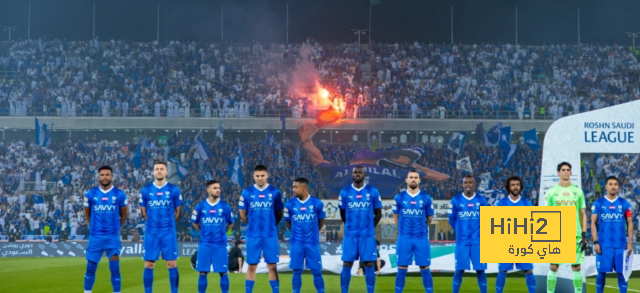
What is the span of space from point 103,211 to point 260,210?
282 cm

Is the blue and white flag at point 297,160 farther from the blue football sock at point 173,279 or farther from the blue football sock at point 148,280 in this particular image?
the blue football sock at point 148,280

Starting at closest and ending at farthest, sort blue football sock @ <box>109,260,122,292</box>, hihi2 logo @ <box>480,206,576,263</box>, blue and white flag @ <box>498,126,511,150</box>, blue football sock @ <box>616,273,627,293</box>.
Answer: hihi2 logo @ <box>480,206,576,263</box> < blue football sock @ <box>109,260,122,292</box> < blue football sock @ <box>616,273,627,293</box> < blue and white flag @ <box>498,126,511,150</box>

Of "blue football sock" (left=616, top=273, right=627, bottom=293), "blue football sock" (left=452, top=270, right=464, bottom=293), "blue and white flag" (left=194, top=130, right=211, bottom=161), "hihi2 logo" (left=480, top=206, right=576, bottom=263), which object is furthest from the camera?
"blue and white flag" (left=194, top=130, right=211, bottom=161)

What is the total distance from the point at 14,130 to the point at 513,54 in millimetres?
33346

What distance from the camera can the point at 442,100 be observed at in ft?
150

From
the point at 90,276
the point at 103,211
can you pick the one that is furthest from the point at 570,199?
the point at 90,276

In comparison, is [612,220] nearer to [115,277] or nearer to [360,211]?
[360,211]

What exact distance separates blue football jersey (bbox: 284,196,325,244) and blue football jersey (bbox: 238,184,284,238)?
0.30 m

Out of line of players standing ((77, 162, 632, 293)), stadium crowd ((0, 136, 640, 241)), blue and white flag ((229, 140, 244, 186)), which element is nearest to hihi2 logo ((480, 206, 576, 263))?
line of players standing ((77, 162, 632, 293))

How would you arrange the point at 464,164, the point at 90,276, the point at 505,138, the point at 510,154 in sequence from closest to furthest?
the point at 90,276 < the point at 510,154 < the point at 464,164 < the point at 505,138

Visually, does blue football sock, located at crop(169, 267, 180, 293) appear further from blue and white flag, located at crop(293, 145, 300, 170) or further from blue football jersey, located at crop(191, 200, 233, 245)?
blue and white flag, located at crop(293, 145, 300, 170)

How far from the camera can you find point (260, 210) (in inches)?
509

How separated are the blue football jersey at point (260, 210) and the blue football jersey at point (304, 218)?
30 centimetres

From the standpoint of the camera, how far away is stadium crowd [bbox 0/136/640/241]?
36.1m
